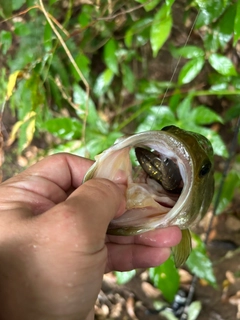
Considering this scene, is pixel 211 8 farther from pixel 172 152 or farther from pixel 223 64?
pixel 172 152

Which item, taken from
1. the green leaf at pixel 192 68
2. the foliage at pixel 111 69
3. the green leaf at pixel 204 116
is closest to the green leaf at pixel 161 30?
the foliage at pixel 111 69

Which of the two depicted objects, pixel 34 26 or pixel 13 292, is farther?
pixel 34 26

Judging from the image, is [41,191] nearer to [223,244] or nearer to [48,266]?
[48,266]

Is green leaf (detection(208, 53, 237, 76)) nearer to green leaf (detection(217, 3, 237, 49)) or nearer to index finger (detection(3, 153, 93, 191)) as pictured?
green leaf (detection(217, 3, 237, 49))

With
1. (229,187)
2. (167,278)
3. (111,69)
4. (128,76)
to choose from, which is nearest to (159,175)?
(167,278)

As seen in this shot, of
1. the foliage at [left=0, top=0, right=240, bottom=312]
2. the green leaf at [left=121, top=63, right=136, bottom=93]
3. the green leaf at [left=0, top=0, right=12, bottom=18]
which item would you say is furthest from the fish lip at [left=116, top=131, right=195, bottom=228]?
the green leaf at [left=121, top=63, right=136, bottom=93]

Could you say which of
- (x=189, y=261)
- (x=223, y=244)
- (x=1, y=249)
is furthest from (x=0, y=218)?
(x=223, y=244)
